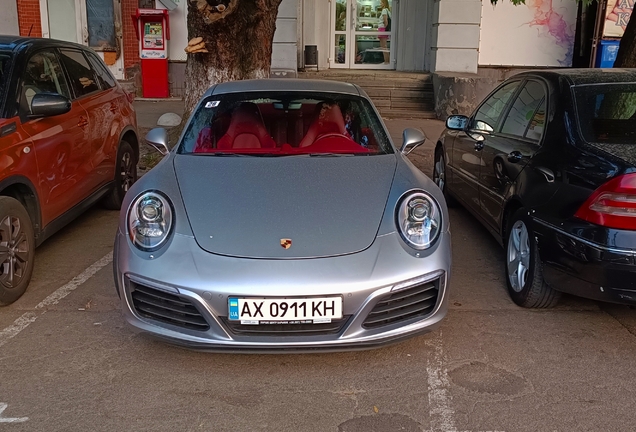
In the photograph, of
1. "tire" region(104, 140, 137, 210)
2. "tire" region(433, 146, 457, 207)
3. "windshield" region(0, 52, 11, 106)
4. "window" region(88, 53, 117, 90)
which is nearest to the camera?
"windshield" region(0, 52, 11, 106)

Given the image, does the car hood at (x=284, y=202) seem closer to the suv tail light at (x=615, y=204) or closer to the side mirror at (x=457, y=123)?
the suv tail light at (x=615, y=204)

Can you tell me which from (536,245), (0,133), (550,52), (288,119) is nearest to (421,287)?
(536,245)

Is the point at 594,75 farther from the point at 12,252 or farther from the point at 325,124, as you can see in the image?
the point at 12,252

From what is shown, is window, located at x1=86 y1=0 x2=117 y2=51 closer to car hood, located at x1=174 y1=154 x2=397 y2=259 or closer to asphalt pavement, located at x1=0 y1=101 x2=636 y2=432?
asphalt pavement, located at x1=0 y1=101 x2=636 y2=432

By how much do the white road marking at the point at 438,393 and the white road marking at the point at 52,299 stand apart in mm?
2410

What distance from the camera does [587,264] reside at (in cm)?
337

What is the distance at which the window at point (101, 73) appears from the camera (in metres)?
6.13

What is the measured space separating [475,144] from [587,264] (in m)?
2.09

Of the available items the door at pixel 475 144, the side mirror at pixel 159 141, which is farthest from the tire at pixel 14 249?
the door at pixel 475 144

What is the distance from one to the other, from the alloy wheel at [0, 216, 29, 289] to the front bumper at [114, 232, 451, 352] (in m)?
1.27

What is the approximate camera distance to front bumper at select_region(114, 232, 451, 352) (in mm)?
2965

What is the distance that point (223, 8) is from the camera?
7281 millimetres

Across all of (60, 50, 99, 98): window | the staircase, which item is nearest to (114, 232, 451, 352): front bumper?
(60, 50, 99, 98): window

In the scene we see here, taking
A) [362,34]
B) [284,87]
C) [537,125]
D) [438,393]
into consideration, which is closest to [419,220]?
[438,393]
